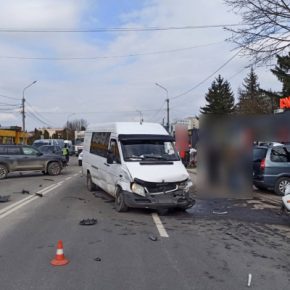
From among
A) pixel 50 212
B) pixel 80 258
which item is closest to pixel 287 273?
pixel 80 258

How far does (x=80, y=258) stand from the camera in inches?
261

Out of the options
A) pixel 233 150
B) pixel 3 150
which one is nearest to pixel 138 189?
pixel 233 150

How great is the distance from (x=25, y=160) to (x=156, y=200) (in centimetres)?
1445

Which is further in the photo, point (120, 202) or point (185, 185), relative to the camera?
point (120, 202)

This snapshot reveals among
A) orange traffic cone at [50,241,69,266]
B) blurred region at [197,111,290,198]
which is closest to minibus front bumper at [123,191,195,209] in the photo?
blurred region at [197,111,290,198]

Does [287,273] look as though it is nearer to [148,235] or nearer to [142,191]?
[148,235]

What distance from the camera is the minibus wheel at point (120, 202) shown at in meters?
11.0

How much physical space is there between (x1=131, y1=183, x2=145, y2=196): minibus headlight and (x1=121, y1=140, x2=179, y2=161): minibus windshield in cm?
101

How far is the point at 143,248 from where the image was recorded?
7371 mm

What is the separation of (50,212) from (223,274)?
622 cm

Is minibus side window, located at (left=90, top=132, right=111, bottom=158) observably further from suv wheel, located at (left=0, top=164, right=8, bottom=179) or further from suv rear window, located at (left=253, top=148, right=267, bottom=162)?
suv wheel, located at (left=0, top=164, right=8, bottom=179)

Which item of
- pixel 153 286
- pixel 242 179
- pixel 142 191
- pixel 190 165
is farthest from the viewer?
pixel 190 165

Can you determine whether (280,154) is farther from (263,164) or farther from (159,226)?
(159,226)

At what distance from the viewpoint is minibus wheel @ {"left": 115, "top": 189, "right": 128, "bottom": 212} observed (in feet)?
36.1
